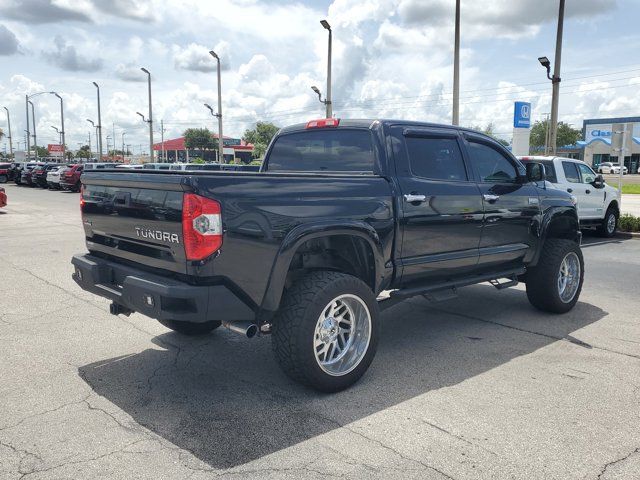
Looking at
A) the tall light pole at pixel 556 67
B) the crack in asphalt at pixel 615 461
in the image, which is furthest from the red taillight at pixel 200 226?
the tall light pole at pixel 556 67

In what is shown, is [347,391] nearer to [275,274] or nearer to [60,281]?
[275,274]

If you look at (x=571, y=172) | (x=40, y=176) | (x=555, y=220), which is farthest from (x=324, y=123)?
(x=40, y=176)

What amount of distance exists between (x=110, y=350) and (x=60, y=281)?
329 centimetres

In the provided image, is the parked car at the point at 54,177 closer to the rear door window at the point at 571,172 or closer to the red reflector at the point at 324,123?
the rear door window at the point at 571,172

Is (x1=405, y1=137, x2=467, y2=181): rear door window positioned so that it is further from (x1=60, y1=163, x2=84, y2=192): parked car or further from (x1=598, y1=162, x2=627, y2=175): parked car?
(x1=598, y1=162, x2=627, y2=175): parked car

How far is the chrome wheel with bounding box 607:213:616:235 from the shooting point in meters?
13.3

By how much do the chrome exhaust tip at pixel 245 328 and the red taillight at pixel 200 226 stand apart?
549mm

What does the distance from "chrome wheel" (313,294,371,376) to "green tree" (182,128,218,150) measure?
106m

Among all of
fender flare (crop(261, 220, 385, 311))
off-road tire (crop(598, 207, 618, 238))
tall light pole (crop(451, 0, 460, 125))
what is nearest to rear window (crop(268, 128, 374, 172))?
fender flare (crop(261, 220, 385, 311))

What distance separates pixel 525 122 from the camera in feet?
67.0

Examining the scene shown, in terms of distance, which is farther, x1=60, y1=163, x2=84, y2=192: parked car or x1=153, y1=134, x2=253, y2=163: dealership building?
x1=153, y1=134, x2=253, y2=163: dealership building

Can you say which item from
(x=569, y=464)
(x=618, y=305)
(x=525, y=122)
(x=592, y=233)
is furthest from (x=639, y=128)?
(x=569, y=464)

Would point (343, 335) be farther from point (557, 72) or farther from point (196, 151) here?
point (196, 151)

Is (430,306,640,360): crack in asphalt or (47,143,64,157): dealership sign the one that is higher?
(47,143,64,157): dealership sign
